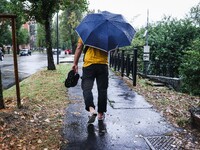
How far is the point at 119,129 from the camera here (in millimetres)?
4945

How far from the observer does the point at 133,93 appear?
8406 mm

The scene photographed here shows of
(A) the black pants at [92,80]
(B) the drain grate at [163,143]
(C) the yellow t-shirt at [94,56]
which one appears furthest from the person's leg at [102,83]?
(B) the drain grate at [163,143]

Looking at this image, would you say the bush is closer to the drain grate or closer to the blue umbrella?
the blue umbrella

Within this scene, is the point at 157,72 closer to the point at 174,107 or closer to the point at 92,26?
the point at 174,107

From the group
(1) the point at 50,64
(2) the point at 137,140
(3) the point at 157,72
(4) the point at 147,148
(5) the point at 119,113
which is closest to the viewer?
(4) the point at 147,148

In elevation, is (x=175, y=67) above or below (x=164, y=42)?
below

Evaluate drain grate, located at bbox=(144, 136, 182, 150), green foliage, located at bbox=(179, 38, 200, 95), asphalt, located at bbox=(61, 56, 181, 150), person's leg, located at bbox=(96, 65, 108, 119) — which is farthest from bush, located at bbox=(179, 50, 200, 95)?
drain grate, located at bbox=(144, 136, 182, 150)

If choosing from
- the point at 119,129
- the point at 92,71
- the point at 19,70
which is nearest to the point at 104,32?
the point at 92,71

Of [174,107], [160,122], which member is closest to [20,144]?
[160,122]

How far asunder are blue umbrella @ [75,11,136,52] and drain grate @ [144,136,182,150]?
155 cm

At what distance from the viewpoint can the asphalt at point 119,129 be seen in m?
4.22

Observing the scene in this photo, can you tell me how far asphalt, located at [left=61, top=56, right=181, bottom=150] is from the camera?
422 centimetres

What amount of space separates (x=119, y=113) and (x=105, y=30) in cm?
195

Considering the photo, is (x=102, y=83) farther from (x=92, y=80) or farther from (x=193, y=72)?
(x=193, y=72)
